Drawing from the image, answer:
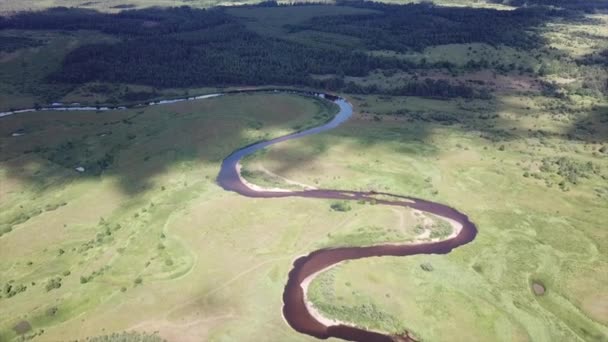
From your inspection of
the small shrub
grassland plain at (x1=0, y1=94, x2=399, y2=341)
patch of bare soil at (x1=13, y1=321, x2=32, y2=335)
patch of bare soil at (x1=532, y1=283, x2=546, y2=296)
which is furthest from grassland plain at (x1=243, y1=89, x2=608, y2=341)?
patch of bare soil at (x1=13, y1=321, x2=32, y2=335)

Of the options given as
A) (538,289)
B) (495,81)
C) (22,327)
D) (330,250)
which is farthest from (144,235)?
(495,81)

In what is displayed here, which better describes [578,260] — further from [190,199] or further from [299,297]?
[190,199]

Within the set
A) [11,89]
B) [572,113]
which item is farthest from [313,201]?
[11,89]

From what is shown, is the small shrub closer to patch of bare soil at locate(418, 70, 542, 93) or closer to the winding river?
the winding river

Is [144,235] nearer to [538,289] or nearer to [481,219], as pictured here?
[481,219]

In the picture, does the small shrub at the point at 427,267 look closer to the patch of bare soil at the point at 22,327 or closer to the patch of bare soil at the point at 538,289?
the patch of bare soil at the point at 538,289

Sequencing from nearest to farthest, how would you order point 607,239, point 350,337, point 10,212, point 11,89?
point 350,337 → point 607,239 → point 10,212 → point 11,89
